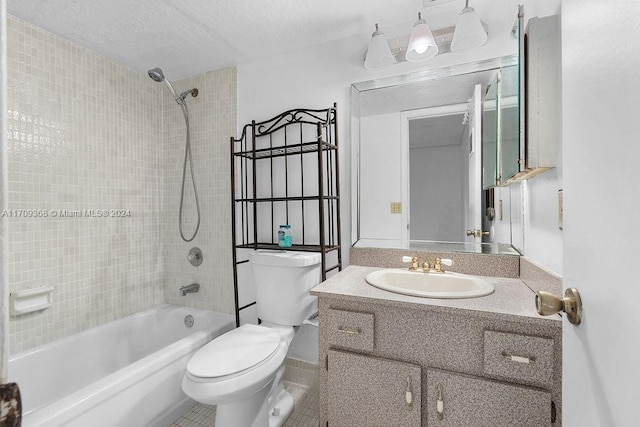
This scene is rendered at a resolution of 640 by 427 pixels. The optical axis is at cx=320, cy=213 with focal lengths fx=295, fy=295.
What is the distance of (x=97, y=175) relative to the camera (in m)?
1.94

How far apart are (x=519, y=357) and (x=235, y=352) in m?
1.13

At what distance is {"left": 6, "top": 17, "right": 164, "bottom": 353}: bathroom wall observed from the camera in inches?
62.7

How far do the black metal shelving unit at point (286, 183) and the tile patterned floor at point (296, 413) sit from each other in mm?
513

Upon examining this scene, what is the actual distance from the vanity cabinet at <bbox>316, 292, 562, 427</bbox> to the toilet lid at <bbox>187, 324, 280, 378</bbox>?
0.31 meters

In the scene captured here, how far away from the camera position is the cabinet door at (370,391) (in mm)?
1127

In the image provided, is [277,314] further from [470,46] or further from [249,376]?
[470,46]

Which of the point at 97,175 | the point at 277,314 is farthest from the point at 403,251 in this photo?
the point at 97,175

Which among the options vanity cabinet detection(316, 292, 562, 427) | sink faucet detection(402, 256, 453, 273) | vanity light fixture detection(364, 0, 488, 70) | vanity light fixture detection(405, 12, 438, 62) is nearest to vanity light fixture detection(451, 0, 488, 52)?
vanity light fixture detection(364, 0, 488, 70)

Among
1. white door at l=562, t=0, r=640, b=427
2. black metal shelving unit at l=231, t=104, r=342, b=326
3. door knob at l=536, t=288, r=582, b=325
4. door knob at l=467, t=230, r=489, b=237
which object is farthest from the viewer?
black metal shelving unit at l=231, t=104, r=342, b=326

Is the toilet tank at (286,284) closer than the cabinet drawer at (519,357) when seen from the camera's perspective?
No

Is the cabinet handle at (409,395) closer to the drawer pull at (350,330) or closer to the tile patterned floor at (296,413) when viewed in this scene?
the drawer pull at (350,330)

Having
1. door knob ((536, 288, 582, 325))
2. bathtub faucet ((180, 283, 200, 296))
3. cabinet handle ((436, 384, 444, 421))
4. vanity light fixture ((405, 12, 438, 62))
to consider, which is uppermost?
vanity light fixture ((405, 12, 438, 62))

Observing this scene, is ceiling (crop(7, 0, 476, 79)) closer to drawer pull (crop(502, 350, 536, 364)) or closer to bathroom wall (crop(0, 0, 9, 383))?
bathroom wall (crop(0, 0, 9, 383))

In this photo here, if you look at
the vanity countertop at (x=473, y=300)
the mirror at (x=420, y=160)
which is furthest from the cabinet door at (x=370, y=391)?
the mirror at (x=420, y=160)
